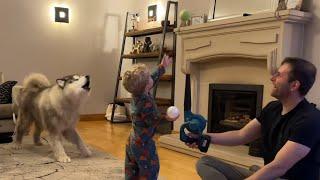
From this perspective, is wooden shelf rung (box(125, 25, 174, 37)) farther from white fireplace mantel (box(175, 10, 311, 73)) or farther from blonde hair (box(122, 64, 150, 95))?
blonde hair (box(122, 64, 150, 95))

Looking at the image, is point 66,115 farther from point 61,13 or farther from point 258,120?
point 61,13

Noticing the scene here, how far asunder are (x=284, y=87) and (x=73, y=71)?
495 centimetres

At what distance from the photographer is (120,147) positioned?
162 inches

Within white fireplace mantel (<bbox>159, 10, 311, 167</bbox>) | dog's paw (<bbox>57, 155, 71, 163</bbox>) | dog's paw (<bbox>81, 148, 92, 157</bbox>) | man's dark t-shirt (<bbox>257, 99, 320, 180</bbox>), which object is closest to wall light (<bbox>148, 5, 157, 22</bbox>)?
white fireplace mantel (<bbox>159, 10, 311, 167</bbox>)

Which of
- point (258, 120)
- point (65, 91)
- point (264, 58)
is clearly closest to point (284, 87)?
point (258, 120)

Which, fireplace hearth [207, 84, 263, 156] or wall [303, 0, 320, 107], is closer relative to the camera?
wall [303, 0, 320, 107]

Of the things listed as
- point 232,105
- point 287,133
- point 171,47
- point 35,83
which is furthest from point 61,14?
point 287,133

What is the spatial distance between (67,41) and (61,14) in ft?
1.45

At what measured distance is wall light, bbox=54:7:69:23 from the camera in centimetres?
589

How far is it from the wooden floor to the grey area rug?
0.32 meters

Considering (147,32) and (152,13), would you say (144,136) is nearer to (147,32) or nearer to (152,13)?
(147,32)

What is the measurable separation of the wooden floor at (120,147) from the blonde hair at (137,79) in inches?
43.3

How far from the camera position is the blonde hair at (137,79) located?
6.79ft

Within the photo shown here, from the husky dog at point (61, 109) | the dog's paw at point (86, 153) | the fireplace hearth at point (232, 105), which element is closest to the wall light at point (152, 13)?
the fireplace hearth at point (232, 105)
